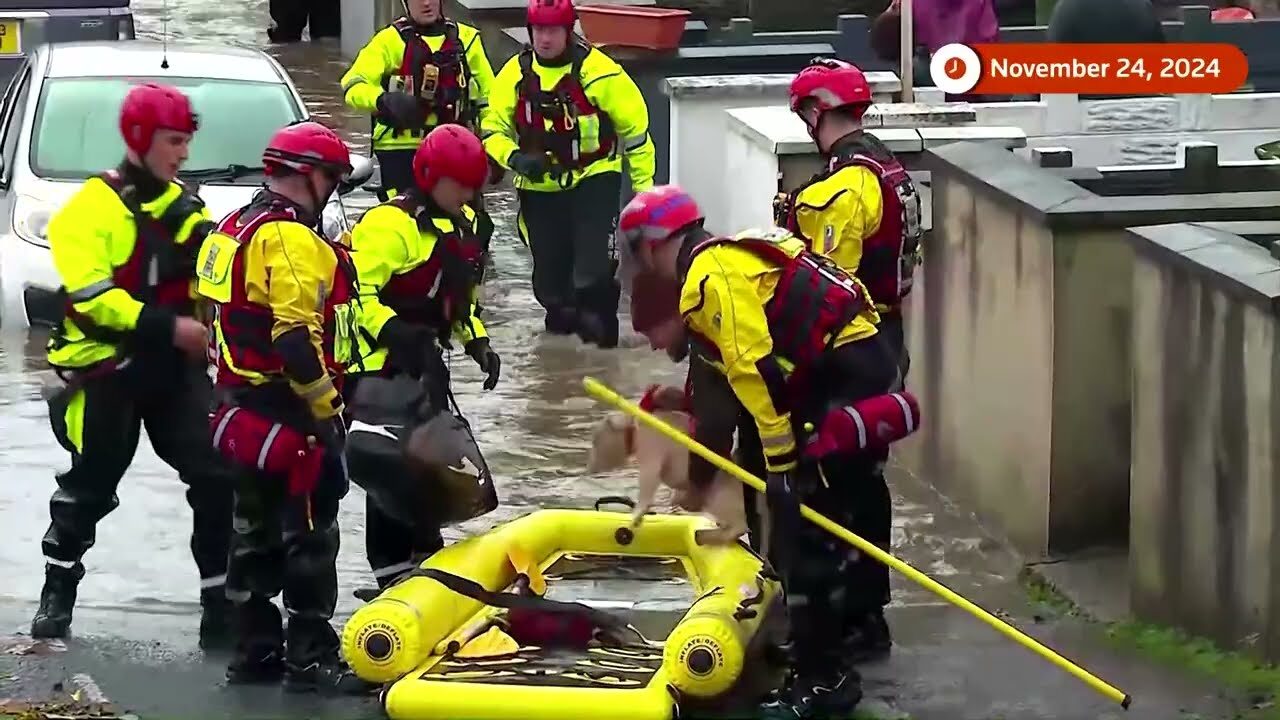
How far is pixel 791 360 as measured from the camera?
6352 mm

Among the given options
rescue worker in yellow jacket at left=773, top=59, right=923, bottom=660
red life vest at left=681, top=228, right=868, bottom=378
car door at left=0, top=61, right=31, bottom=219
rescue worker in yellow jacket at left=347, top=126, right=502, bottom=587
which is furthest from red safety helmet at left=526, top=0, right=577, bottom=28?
red life vest at left=681, top=228, right=868, bottom=378

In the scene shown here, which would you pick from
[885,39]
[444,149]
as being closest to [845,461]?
[444,149]

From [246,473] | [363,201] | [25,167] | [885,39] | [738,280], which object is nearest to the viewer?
[738,280]

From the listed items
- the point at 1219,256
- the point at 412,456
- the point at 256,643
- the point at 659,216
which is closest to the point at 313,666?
the point at 256,643

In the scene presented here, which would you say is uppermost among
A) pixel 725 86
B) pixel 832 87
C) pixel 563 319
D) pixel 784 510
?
pixel 832 87

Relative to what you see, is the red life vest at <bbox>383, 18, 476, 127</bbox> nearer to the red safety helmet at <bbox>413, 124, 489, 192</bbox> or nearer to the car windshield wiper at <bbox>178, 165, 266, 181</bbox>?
the car windshield wiper at <bbox>178, 165, 266, 181</bbox>

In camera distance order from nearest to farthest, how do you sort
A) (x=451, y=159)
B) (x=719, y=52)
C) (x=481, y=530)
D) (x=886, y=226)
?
(x=451, y=159) → (x=886, y=226) → (x=481, y=530) → (x=719, y=52)

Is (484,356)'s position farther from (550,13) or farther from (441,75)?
(441,75)

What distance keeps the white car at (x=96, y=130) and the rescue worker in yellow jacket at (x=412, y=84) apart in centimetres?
43

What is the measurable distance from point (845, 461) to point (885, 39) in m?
7.18

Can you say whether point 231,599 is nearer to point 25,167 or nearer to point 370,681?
point 370,681

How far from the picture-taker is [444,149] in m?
6.98

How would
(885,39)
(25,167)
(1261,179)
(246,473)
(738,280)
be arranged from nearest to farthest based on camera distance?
(738,280) → (246,473) → (1261,179) → (25,167) → (885,39)

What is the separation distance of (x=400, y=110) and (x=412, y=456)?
5028mm
